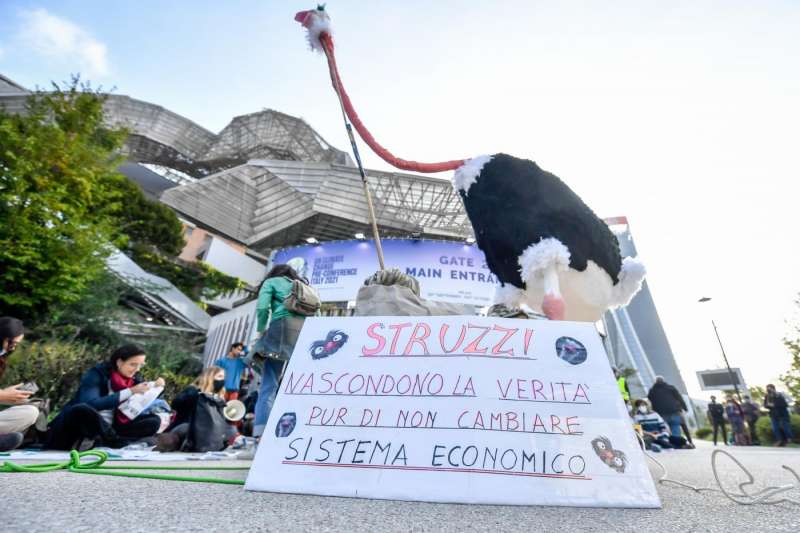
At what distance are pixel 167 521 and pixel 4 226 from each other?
8.32 meters

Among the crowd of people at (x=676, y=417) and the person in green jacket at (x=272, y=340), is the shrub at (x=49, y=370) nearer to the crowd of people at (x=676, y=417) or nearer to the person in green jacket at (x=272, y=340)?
the person in green jacket at (x=272, y=340)

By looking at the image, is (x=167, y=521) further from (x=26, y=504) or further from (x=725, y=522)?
(x=725, y=522)

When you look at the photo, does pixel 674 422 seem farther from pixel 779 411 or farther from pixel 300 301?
pixel 300 301

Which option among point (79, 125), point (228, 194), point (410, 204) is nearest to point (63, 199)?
point (79, 125)

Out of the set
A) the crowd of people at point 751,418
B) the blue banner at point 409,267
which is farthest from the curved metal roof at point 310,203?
the crowd of people at point 751,418

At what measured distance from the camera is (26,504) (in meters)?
0.93

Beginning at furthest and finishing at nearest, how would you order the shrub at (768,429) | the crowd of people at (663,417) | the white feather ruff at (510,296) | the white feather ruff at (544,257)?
the shrub at (768,429) → the crowd of people at (663,417) → the white feather ruff at (510,296) → the white feather ruff at (544,257)

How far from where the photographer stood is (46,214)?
6.87m

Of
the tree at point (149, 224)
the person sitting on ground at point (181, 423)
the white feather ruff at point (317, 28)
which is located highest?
the tree at point (149, 224)

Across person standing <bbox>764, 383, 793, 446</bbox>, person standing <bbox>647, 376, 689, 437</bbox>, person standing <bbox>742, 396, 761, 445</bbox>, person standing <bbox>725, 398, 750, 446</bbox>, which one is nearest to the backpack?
person standing <bbox>647, 376, 689, 437</bbox>

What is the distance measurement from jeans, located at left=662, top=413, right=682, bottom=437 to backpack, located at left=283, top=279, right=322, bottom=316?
614 centimetres

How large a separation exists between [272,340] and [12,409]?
1651mm

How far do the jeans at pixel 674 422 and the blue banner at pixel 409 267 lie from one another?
814cm

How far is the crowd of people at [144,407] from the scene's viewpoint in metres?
2.59
